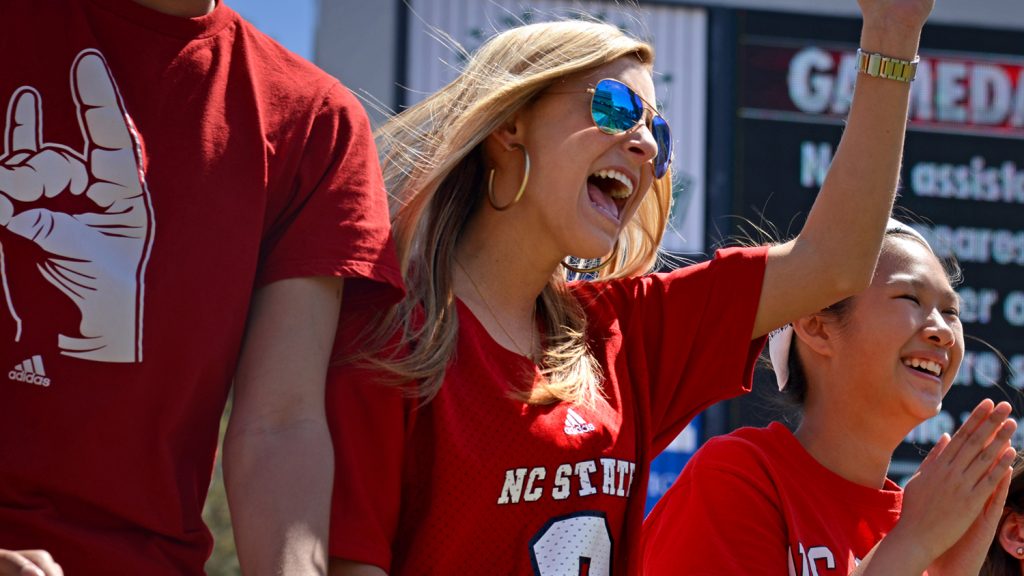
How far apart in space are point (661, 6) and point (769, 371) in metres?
3.38

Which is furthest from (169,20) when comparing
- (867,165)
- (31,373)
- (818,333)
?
(818,333)

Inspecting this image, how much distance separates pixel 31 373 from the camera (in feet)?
5.55

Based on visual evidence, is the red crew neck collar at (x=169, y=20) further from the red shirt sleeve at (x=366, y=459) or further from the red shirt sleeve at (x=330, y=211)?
the red shirt sleeve at (x=366, y=459)

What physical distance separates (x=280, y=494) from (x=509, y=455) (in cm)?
45

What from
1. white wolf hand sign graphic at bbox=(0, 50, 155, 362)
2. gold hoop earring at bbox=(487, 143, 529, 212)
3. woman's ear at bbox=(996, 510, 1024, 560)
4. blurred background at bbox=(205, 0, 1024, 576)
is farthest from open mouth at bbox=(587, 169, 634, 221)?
blurred background at bbox=(205, 0, 1024, 576)

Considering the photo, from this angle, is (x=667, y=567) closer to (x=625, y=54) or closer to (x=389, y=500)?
(x=389, y=500)

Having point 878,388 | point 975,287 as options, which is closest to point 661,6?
point 975,287

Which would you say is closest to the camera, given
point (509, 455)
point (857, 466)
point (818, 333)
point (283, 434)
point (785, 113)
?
point (283, 434)

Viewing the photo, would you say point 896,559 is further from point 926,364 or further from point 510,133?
point 510,133

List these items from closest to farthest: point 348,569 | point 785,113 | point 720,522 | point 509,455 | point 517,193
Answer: point 348,569
point 509,455
point 517,193
point 720,522
point 785,113

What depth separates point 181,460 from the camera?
177 cm

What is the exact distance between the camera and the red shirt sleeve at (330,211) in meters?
1.85

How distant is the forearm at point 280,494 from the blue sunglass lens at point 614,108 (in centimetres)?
77

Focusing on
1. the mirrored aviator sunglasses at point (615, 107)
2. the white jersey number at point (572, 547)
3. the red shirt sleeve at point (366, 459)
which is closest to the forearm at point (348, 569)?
the red shirt sleeve at point (366, 459)
